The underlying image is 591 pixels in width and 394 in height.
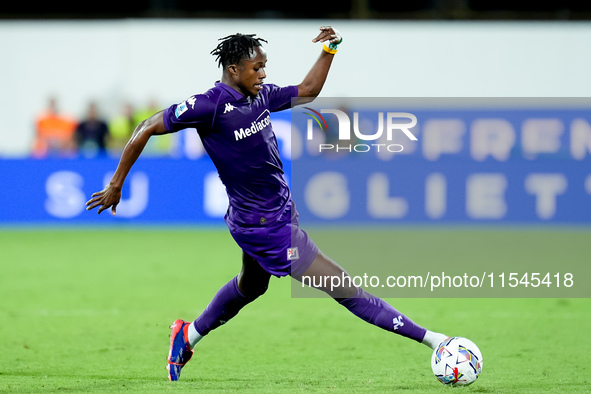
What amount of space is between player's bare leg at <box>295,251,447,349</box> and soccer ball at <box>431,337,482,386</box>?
4.7 inches

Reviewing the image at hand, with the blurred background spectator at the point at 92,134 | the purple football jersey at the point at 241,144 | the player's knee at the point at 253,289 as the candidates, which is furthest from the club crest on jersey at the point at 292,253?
the blurred background spectator at the point at 92,134

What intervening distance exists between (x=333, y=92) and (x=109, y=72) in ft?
14.8

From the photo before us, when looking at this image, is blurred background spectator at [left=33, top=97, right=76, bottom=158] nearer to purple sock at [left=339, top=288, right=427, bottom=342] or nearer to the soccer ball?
purple sock at [left=339, top=288, right=427, bottom=342]

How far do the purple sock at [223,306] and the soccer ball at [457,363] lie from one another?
4.36ft

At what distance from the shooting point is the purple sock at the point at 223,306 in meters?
6.03

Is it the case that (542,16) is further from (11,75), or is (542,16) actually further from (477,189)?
(11,75)

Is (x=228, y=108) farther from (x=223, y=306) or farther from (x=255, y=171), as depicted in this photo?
(x=223, y=306)

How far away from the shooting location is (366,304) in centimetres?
570

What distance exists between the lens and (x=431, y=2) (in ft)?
61.3

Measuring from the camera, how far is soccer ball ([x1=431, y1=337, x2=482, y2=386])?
5.53 meters

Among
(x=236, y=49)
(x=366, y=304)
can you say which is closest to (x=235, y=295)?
(x=366, y=304)

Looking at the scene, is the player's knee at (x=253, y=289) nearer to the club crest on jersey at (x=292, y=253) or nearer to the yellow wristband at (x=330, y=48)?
the club crest on jersey at (x=292, y=253)

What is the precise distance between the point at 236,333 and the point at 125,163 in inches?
117

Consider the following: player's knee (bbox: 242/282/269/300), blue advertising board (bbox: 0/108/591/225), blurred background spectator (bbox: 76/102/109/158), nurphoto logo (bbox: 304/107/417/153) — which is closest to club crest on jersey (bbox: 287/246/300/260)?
player's knee (bbox: 242/282/269/300)
